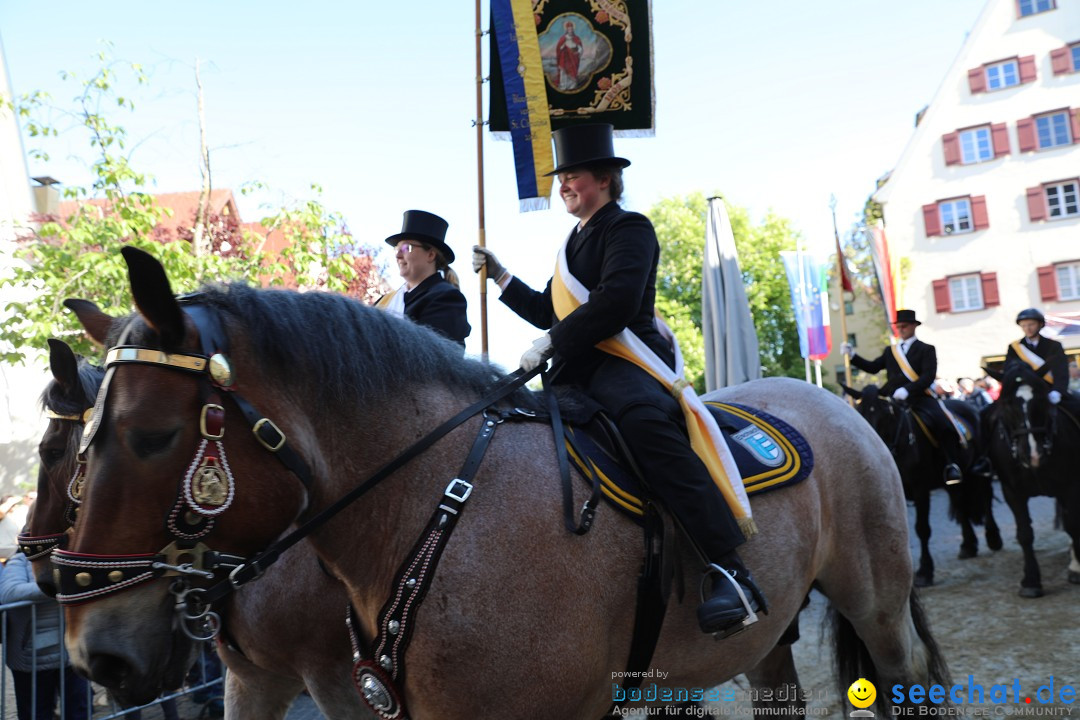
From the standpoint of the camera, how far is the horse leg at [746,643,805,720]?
163 inches

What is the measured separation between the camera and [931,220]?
32.9m

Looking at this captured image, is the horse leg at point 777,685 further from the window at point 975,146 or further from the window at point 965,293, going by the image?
the window at point 975,146

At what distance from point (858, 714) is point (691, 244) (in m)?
35.7

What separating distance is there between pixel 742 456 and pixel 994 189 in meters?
34.4

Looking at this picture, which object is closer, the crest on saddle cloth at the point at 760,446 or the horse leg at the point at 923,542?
the crest on saddle cloth at the point at 760,446

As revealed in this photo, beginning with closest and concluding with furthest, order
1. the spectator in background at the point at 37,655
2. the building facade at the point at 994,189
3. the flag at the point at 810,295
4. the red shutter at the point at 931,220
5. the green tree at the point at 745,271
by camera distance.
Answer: the spectator in background at the point at 37,655 → the flag at the point at 810,295 → the building facade at the point at 994,189 → the red shutter at the point at 931,220 → the green tree at the point at 745,271

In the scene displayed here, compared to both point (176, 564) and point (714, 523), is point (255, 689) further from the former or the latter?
point (714, 523)

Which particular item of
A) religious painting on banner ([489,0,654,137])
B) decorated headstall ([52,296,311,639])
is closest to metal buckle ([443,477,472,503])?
decorated headstall ([52,296,311,639])

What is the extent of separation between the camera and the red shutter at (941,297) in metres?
32.3

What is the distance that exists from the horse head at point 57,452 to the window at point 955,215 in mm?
34983

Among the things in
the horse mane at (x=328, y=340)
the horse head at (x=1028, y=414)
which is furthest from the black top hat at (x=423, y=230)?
the horse head at (x=1028, y=414)

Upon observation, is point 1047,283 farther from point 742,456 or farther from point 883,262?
point 742,456

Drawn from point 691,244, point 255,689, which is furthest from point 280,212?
point 691,244

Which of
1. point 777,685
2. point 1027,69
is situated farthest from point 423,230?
point 1027,69
